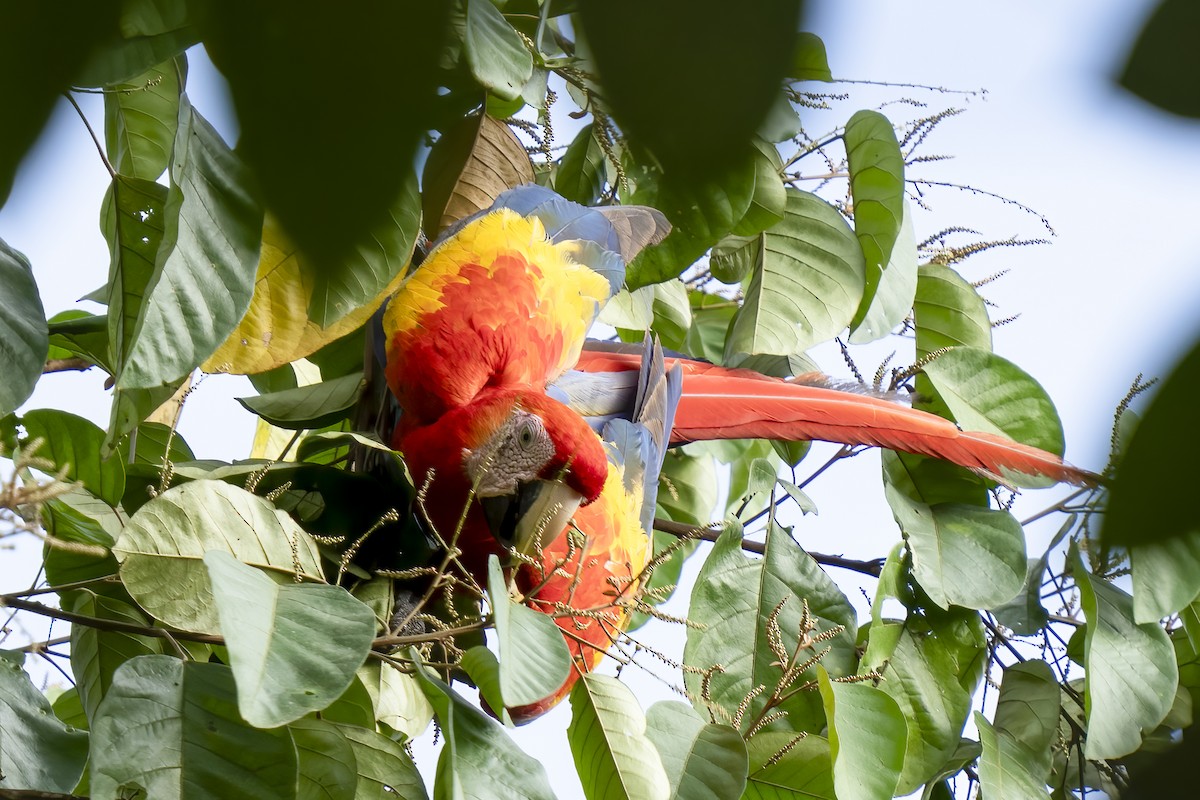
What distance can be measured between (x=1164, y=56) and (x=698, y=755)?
2.37 feet

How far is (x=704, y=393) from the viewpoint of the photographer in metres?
1.44

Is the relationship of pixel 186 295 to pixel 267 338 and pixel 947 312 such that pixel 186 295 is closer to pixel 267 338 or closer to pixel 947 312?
pixel 267 338

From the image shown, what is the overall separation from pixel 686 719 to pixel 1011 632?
55cm

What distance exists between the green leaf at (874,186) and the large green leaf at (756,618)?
1.20 feet

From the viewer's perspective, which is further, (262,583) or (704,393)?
(704,393)

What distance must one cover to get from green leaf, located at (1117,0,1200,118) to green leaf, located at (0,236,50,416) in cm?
74

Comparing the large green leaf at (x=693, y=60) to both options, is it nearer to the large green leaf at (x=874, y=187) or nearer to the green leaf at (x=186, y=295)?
the green leaf at (x=186, y=295)

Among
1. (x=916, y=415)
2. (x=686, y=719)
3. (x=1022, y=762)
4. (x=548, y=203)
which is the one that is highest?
(x=548, y=203)

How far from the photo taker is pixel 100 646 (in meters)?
0.83

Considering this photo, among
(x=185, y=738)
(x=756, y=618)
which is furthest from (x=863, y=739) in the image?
(x=185, y=738)

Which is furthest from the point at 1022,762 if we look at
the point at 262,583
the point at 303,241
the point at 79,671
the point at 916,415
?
the point at 303,241

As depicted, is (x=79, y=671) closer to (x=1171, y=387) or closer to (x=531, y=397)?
(x=531, y=397)

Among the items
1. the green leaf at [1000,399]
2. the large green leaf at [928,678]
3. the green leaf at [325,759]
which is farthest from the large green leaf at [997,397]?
the green leaf at [325,759]

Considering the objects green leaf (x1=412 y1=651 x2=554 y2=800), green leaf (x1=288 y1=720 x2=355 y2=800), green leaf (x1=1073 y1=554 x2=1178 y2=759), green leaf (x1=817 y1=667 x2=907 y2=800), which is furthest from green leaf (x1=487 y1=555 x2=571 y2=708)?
green leaf (x1=1073 y1=554 x2=1178 y2=759)
